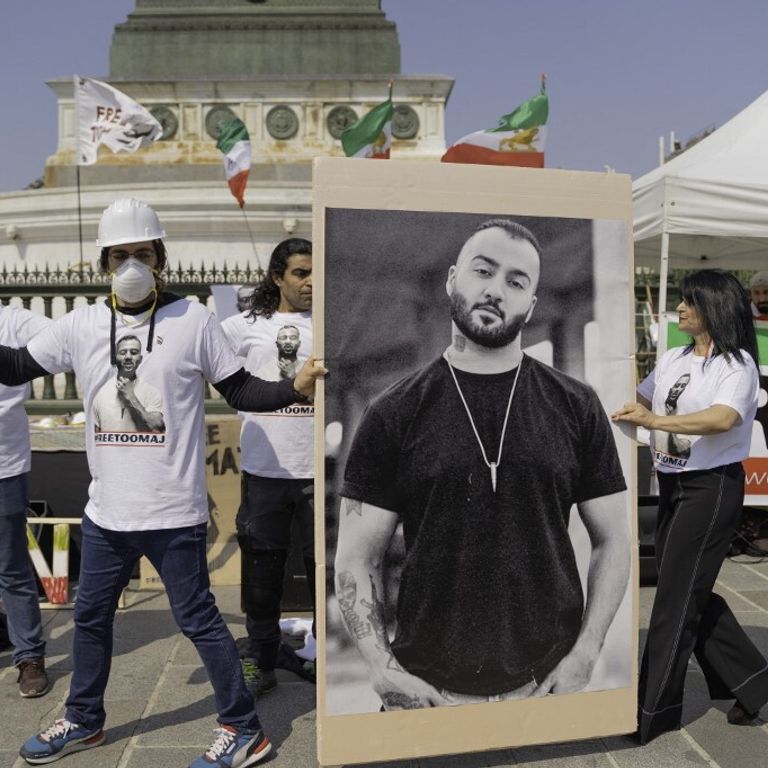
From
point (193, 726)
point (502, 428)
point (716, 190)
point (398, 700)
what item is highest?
point (716, 190)

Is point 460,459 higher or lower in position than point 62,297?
lower

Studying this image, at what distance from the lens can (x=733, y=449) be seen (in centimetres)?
385

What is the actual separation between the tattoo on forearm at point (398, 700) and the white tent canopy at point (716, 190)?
474 centimetres

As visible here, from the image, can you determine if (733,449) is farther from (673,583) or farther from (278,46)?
(278,46)

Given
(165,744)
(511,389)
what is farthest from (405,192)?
(165,744)

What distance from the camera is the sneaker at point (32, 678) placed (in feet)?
14.1

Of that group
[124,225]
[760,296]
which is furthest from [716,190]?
[124,225]

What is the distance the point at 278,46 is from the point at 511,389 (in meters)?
23.3

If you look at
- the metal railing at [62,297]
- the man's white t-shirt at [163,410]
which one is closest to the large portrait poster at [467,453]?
the man's white t-shirt at [163,410]

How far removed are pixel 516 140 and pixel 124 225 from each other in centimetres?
636

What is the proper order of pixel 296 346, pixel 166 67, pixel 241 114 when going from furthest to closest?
pixel 166 67 → pixel 241 114 → pixel 296 346

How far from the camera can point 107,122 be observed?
569 inches

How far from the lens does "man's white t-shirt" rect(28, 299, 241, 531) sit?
3.42m

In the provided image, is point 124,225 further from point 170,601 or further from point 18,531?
point 18,531
